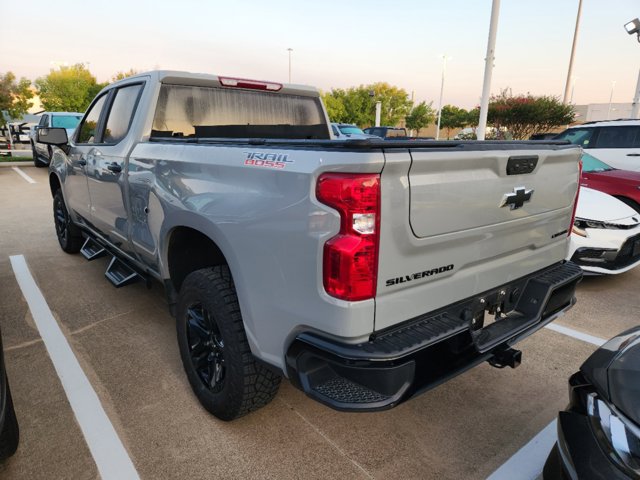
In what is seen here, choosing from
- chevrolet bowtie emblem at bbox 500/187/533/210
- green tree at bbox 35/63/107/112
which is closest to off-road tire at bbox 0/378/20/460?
chevrolet bowtie emblem at bbox 500/187/533/210

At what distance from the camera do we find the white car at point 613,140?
27.3 feet

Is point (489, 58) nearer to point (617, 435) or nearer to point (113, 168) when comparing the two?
point (113, 168)

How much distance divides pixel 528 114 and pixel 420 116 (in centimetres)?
3515

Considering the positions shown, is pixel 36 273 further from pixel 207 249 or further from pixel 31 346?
pixel 207 249

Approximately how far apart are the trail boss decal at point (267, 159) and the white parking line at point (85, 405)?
1620mm

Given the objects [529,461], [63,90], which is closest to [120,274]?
[529,461]

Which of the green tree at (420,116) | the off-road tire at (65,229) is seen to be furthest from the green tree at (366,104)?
the off-road tire at (65,229)

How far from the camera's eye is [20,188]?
11.2 meters

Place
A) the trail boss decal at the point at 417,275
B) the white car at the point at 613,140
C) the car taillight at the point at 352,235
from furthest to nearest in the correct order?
1. the white car at the point at 613,140
2. the trail boss decal at the point at 417,275
3. the car taillight at the point at 352,235

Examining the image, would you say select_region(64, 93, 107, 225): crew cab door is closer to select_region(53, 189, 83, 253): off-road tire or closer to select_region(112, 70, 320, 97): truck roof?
select_region(53, 189, 83, 253): off-road tire

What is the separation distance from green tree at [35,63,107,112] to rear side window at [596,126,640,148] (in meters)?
37.6

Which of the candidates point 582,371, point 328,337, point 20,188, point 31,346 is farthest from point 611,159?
point 20,188

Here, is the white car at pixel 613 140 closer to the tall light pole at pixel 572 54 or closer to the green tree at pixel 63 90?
the tall light pole at pixel 572 54

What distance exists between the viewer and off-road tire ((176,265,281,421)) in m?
2.18
